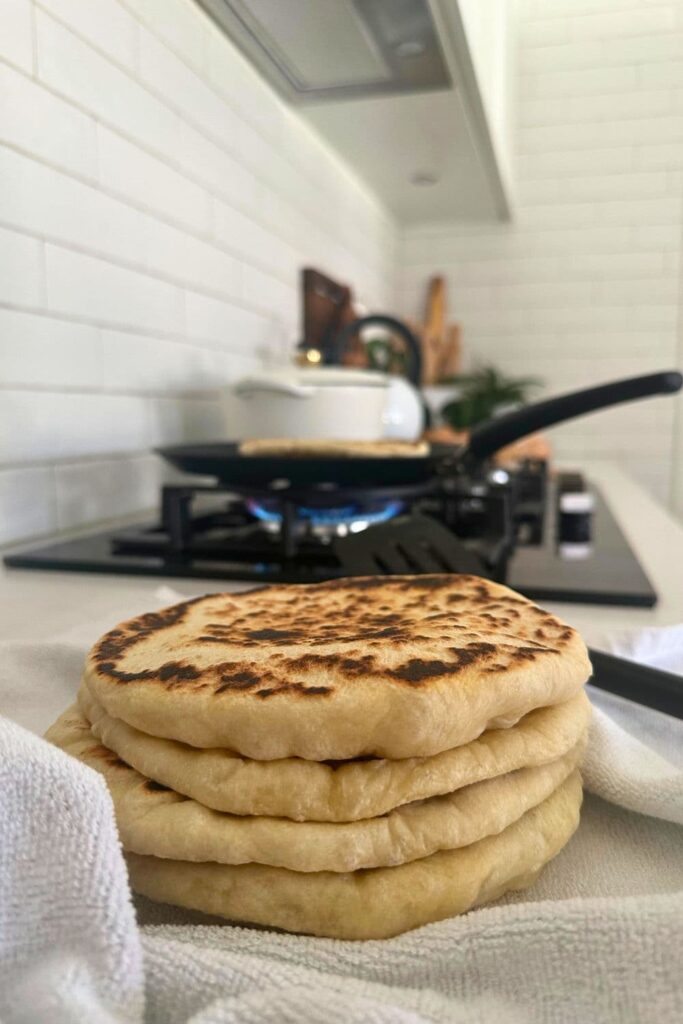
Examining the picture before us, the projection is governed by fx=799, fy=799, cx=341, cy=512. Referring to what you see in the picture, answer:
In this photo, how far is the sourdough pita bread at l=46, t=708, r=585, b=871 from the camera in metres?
0.31

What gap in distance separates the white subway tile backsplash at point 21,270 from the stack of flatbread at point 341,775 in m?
0.66

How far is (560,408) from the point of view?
0.76 metres

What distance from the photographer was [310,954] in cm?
30

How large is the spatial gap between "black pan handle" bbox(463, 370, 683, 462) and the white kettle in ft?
0.95

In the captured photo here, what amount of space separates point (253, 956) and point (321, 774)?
7cm

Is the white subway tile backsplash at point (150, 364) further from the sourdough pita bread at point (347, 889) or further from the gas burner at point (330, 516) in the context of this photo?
the sourdough pita bread at point (347, 889)

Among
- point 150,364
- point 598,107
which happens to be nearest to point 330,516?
point 150,364

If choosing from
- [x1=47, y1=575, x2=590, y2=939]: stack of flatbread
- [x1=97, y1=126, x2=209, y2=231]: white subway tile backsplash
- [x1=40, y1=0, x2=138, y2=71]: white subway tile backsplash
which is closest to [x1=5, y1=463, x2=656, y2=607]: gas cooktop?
[x1=47, y1=575, x2=590, y2=939]: stack of flatbread

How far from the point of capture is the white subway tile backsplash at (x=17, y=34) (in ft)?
2.82

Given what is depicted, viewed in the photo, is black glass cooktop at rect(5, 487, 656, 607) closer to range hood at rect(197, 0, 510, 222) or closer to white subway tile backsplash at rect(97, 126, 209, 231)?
white subway tile backsplash at rect(97, 126, 209, 231)

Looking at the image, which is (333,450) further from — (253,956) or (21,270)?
(253,956)

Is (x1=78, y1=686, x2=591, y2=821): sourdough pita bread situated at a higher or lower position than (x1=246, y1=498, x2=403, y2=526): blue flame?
lower

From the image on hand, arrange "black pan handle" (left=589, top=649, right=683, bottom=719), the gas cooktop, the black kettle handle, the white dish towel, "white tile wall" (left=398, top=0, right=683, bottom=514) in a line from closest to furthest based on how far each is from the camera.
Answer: the white dish towel, "black pan handle" (left=589, top=649, right=683, bottom=719), the gas cooktop, the black kettle handle, "white tile wall" (left=398, top=0, right=683, bottom=514)

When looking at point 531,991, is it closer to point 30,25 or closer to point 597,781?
point 597,781
